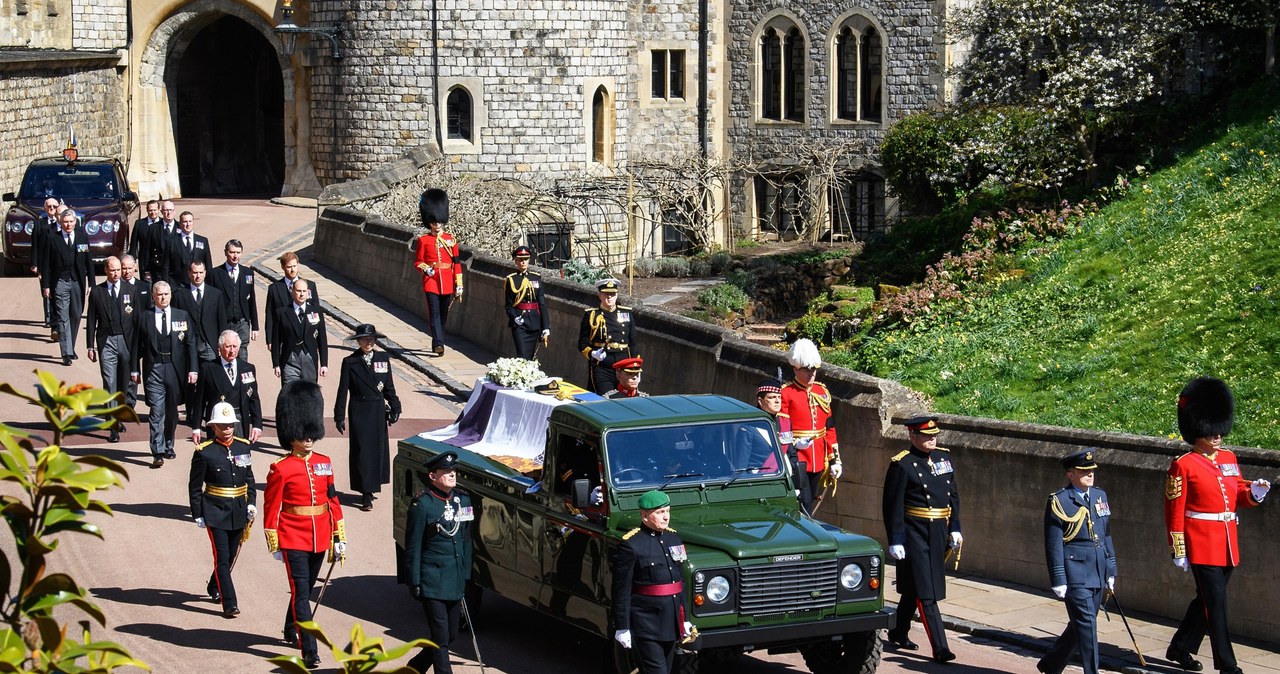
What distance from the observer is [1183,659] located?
35.1 feet

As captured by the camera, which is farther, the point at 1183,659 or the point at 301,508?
the point at 301,508

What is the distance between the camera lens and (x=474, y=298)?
22.9 metres

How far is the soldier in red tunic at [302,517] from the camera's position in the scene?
11023 mm

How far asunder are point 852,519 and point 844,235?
80.3 ft

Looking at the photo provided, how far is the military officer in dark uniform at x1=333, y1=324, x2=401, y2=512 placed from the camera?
15.2 meters

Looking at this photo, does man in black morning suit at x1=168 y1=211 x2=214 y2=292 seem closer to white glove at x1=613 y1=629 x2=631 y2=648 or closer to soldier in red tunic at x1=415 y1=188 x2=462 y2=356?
soldier in red tunic at x1=415 y1=188 x2=462 y2=356

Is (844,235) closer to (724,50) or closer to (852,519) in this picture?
(724,50)

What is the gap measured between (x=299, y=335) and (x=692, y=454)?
7.30 meters

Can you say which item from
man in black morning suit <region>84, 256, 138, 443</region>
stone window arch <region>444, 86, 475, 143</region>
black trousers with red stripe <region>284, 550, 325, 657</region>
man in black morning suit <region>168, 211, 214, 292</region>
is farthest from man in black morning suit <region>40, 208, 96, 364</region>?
stone window arch <region>444, 86, 475, 143</region>

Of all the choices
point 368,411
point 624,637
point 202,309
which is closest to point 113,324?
point 202,309

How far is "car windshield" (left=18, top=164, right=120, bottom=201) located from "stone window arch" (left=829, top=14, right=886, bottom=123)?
1762cm

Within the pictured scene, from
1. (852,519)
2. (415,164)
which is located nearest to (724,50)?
(415,164)

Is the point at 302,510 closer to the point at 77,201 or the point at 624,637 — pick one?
the point at 624,637

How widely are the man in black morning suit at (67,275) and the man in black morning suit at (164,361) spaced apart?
162 inches
